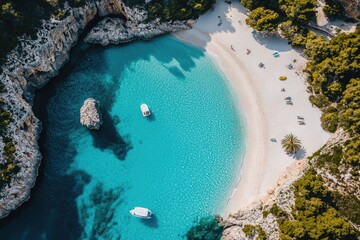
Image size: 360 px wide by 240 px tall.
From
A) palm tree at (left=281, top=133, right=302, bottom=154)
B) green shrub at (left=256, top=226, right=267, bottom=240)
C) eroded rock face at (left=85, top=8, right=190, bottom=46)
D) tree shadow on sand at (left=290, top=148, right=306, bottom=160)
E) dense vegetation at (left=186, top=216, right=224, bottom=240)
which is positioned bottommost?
dense vegetation at (left=186, top=216, right=224, bottom=240)

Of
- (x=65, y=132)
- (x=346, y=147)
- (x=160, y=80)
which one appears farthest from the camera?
(x=160, y=80)

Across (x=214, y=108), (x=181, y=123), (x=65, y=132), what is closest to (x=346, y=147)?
(x=214, y=108)

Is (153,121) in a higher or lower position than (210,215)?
higher

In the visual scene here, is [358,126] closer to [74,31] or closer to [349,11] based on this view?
[349,11]

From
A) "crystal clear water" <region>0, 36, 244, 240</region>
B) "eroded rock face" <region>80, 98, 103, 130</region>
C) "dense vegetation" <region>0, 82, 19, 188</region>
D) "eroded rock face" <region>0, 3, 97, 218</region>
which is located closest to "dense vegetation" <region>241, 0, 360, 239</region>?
"crystal clear water" <region>0, 36, 244, 240</region>

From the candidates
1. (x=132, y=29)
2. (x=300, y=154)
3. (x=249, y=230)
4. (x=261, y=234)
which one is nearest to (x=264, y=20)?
(x=132, y=29)

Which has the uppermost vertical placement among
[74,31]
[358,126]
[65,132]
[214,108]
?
[74,31]

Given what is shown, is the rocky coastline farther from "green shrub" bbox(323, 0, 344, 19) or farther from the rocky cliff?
the rocky cliff
